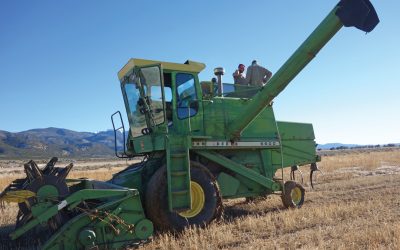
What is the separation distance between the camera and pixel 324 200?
10.9 m

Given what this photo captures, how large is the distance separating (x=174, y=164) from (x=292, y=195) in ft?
11.7

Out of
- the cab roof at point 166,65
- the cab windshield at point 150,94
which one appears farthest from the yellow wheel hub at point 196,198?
the cab roof at point 166,65

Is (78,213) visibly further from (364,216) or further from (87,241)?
(364,216)

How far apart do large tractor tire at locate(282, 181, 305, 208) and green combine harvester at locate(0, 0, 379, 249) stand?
0.02 metres

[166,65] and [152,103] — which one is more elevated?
[166,65]

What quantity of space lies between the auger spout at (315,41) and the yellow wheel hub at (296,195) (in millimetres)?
2270

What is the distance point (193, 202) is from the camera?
807 centimetres

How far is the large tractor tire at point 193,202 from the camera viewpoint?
7547 millimetres

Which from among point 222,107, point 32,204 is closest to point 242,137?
point 222,107

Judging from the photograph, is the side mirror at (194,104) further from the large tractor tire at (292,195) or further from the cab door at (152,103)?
the large tractor tire at (292,195)

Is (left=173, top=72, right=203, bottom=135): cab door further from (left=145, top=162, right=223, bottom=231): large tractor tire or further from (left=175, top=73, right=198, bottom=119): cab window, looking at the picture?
(left=145, top=162, right=223, bottom=231): large tractor tire

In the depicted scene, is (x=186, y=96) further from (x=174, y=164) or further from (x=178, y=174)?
(x=178, y=174)

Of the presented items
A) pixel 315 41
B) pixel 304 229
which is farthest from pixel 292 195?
pixel 315 41

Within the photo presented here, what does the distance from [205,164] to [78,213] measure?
3296 millimetres
